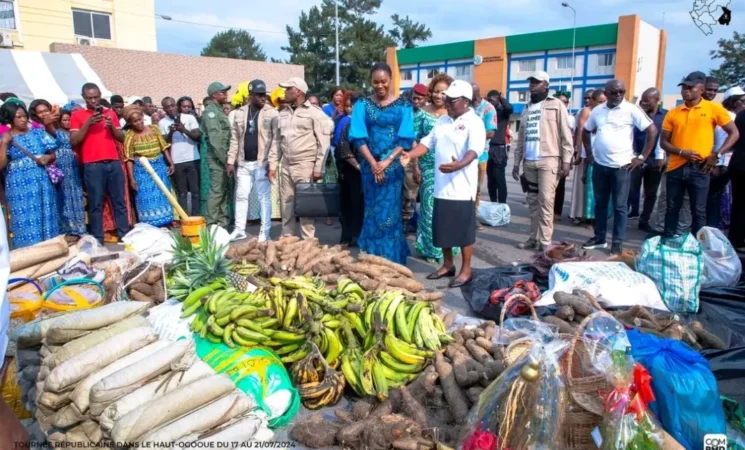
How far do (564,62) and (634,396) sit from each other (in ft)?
137

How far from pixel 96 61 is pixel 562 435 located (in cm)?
2219

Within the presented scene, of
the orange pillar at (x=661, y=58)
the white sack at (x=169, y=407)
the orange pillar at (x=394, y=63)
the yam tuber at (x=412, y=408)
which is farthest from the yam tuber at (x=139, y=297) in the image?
the orange pillar at (x=394, y=63)

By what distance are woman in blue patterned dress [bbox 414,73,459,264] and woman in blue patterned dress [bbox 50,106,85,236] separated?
4.82m

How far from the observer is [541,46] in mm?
40188

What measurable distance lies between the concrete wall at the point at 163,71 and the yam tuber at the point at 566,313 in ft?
55.3

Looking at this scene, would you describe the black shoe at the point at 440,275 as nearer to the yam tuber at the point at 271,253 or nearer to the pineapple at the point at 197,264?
the yam tuber at the point at 271,253

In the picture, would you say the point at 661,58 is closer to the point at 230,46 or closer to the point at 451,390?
the point at 451,390

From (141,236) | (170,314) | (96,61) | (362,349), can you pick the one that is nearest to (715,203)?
(362,349)

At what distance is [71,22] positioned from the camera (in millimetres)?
22766

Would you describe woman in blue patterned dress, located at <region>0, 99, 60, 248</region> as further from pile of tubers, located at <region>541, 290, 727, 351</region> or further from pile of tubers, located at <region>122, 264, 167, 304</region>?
pile of tubers, located at <region>541, 290, 727, 351</region>

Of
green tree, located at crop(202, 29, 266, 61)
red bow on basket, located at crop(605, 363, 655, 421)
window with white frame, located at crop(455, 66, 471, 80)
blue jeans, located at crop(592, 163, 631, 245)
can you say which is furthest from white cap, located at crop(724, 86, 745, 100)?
green tree, located at crop(202, 29, 266, 61)

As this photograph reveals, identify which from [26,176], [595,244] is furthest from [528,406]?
[26,176]

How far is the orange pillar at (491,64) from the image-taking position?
138ft

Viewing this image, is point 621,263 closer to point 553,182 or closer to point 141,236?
point 553,182
